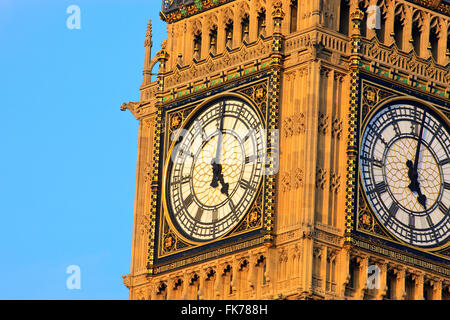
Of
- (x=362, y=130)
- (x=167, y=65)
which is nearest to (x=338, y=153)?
(x=362, y=130)

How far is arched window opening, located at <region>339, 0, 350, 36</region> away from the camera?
2761 inches

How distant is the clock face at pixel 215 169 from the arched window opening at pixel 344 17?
2.77m

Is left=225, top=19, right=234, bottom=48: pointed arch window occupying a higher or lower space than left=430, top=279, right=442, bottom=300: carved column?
higher

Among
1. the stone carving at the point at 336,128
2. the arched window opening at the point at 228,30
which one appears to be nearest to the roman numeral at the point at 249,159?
the stone carving at the point at 336,128

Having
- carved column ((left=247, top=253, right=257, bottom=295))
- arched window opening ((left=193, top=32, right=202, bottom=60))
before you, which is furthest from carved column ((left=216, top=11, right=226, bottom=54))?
carved column ((left=247, top=253, right=257, bottom=295))

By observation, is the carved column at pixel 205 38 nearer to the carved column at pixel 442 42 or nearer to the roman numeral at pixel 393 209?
the carved column at pixel 442 42

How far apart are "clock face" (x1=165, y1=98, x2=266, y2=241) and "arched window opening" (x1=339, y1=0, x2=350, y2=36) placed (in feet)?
9.08

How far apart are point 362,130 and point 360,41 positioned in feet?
6.52

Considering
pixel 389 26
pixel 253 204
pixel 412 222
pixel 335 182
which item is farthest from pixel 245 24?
pixel 412 222

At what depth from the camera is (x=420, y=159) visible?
6981cm

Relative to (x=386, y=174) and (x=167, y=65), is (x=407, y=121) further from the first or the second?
(x=167, y=65)

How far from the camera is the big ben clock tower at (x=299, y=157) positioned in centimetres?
6788

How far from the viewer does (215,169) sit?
69750mm

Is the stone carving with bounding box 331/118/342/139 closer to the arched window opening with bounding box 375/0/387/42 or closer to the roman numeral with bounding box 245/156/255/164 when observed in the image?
the roman numeral with bounding box 245/156/255/164
